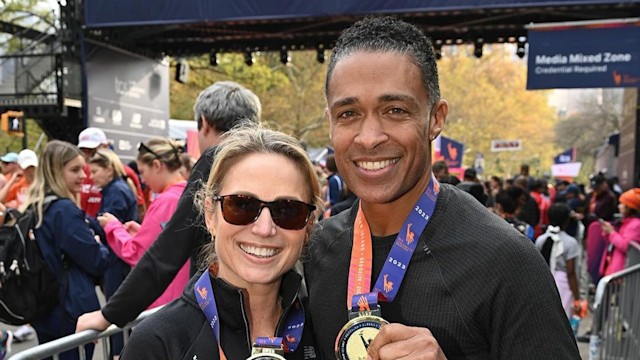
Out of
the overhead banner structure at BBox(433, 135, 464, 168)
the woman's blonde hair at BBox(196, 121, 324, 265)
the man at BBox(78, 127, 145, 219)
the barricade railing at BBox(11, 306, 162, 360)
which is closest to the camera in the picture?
the woman's blonde hair at BBox(196, 121, 324, 265)

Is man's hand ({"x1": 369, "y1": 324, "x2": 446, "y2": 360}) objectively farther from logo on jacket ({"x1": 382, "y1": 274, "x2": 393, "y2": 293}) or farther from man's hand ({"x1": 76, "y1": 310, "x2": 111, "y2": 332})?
man's hand ({"x1": 76, "y1": 310, "x2": 111, "y2": 332})

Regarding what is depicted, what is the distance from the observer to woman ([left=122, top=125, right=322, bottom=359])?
1920 millimetres

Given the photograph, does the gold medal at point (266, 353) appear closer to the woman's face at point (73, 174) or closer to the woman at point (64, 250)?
the woman at point (64, 250)

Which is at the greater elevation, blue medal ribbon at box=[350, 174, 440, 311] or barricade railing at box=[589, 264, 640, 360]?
blue medal ribbon at box=[350, 174, 440, 311]

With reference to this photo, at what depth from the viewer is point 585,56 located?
31.0ft

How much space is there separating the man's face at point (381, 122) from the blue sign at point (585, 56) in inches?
323

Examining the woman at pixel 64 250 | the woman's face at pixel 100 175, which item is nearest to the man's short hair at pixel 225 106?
the woman at pixel 64 250

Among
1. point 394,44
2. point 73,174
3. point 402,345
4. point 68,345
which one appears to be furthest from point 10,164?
point 402,345

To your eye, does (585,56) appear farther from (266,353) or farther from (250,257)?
(266,353)

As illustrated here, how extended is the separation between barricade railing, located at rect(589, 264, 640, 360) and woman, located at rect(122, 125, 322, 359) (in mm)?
4034

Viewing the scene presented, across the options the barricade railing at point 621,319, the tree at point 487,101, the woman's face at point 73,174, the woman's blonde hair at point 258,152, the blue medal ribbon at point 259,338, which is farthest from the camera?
the tree at point 487,101

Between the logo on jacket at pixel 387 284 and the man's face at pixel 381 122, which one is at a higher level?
the man's face at pixel 381 122

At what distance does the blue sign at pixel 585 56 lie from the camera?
363 inches

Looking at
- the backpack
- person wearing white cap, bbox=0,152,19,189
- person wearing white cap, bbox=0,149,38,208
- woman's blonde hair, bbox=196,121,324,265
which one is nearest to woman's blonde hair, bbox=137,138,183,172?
the backpack
